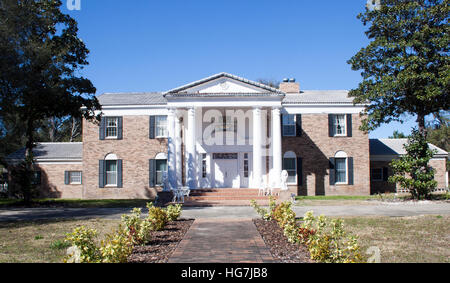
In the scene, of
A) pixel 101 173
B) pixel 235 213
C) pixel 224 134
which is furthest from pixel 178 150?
pixel 235 213

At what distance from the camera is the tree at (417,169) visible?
854 inches

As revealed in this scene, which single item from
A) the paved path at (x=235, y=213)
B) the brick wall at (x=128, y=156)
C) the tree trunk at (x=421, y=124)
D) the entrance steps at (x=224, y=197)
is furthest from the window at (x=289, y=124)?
the paved path at (x=235, y=213)

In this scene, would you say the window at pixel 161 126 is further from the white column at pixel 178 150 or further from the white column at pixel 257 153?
the white column at pixel 257 153

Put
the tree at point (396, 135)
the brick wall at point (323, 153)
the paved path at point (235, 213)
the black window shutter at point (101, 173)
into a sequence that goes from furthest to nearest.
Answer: the tree at point (396, 135), the black window shutter at point (101, 173), the brick wall at point (323, 153), the paved path at point (235, 213)

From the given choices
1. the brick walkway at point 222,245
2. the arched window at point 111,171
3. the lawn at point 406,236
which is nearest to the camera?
the brick walkway at point 222,245

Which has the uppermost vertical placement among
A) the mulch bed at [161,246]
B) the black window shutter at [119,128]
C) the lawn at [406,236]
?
the black window shutter at [119,128]

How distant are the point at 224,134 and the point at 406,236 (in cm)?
1744

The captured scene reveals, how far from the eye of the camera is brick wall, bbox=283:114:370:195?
28.0m

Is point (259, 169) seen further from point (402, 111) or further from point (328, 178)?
point (402, 111)

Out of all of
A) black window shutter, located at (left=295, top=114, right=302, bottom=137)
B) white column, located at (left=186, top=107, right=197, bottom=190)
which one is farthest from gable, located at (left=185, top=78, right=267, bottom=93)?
black window shutter, located at (left=295, top=114, right=302, bottom=137)

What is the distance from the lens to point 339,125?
2852cm

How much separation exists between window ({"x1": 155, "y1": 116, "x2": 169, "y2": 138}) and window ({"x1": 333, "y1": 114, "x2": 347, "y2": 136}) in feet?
41.8

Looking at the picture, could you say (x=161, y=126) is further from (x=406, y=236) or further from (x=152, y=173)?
(x=406, y=236)
